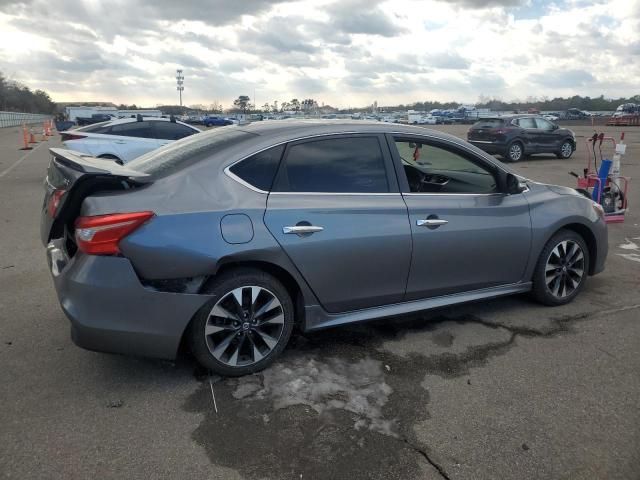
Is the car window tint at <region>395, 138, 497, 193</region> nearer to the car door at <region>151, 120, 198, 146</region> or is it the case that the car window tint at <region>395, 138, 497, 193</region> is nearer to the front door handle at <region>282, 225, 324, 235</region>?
the front door handle at <region>282, 225, 324, 235</region>

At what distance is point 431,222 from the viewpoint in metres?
3.91

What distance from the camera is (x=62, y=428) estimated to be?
2895mm

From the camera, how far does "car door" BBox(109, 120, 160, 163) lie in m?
11.4

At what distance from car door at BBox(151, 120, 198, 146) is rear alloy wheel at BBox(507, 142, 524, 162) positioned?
11592 mm

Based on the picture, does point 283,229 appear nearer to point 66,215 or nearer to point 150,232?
point 150,232

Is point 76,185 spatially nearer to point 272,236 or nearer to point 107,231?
point 107,231

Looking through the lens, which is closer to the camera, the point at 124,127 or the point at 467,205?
the point at 467,205

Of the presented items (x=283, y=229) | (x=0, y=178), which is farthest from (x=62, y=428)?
(x=0, y=178)

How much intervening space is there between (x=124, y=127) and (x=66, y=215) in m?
9.05

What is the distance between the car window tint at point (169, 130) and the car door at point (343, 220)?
882 centimetres

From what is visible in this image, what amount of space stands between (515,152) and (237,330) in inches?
690

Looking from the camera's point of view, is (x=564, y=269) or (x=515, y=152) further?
(x=515, y=152)

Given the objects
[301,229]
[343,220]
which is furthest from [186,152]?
[343,220]

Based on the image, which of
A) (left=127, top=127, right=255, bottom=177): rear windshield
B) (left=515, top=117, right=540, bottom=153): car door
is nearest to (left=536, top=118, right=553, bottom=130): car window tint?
(left=515, top=117, right=540, bottom=153): car door
